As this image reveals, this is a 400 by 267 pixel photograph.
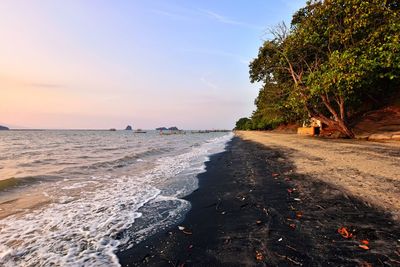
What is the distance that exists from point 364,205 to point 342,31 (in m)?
21.5

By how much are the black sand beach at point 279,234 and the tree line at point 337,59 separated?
14422 millimetres

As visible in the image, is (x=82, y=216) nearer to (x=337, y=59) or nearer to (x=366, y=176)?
(x=366, y=176)

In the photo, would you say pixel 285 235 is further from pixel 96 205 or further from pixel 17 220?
pixel 17 220

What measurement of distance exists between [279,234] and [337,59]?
18.4m

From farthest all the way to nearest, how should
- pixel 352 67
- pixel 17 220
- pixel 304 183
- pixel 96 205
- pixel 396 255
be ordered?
pixel 352 67, pixel 304 183, pixel 96 205, pixel 17 220, pixel 396 255

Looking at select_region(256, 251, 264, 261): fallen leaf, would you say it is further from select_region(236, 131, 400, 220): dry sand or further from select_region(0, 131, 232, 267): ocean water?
select_region(236, 131, 400, 220): dry sand

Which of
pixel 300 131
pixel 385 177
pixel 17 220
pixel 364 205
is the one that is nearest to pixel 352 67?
pixel 385 177

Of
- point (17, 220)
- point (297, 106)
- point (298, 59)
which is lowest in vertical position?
point (17, 220)

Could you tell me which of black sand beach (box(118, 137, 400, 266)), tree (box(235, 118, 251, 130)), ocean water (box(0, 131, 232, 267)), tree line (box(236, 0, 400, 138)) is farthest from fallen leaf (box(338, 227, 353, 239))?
tree (box(235, 118, 251, 130))

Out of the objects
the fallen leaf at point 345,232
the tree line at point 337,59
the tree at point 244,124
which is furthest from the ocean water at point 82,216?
the tree at point 244,124

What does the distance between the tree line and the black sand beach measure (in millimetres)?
14422

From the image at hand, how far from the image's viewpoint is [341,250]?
3695mm

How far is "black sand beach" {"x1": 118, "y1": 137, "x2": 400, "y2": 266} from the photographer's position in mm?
3600

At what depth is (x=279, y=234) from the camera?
437 cm
